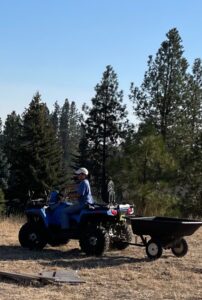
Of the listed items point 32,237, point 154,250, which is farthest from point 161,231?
point 32,237

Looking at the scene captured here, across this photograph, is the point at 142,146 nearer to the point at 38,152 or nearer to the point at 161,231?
the point at 161,231

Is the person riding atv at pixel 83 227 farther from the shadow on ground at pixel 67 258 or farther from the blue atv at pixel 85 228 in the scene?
the shadow on ground at pixel 67 258

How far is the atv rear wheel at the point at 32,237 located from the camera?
11.6 meters

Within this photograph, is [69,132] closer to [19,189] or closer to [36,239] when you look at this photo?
[19,189]

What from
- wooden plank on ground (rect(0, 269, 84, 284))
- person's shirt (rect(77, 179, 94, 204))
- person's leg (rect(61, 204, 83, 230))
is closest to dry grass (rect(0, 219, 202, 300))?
wooden plank on ground (rect(0, 269, 84, 284))

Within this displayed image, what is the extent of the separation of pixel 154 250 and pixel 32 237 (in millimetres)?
2711

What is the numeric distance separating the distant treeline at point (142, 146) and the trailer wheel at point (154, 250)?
1538mm

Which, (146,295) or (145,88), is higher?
(145,88)

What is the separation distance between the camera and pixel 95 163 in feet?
165

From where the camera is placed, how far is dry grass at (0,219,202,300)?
A: 300 inches

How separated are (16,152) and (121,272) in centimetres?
3632

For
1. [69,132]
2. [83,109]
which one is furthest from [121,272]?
[69,132]

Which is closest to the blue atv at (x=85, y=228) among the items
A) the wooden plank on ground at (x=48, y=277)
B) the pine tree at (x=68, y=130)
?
the wooden plank on ground at (x=48, y=277)

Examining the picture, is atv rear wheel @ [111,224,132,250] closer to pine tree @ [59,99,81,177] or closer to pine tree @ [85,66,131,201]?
pine tree @ [85,66,131,201]
